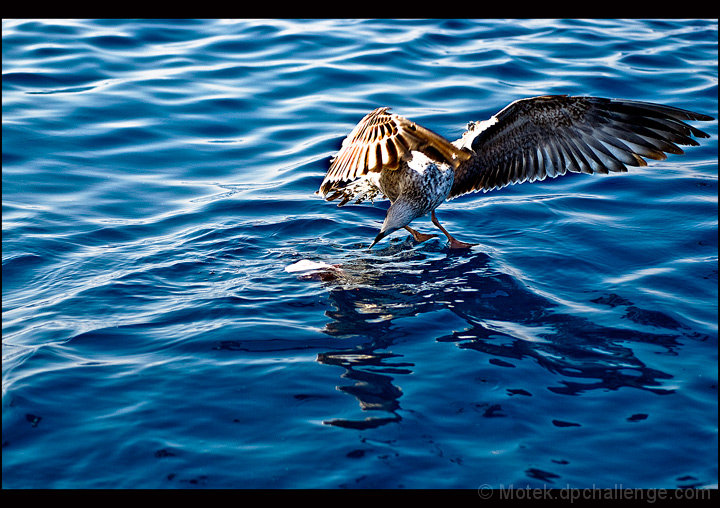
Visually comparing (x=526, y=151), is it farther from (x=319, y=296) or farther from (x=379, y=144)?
(x=319, y=296)

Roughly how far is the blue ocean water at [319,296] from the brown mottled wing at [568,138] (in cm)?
53

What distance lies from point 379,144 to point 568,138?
2.61 metres

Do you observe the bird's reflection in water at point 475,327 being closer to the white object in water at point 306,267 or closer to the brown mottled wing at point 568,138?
the white object in water at point 306,267

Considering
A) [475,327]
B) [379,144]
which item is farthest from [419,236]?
[379,144]

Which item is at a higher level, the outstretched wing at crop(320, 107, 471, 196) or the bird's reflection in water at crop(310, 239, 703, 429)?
the outstretched wing at crop(320, 107, 471, 196)

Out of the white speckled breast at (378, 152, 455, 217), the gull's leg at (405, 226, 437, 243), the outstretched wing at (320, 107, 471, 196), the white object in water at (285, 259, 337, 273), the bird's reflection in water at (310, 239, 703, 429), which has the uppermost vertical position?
the outstretched wing at (320, 107, 471, 196)

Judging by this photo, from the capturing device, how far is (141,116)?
944 centimetres

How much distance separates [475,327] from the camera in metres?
5.46

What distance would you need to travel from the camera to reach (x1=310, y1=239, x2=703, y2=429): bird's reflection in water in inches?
189

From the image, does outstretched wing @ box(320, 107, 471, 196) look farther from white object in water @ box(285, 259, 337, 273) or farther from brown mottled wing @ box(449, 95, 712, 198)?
brown mottled wing @ box(449, 95, 712, 198)

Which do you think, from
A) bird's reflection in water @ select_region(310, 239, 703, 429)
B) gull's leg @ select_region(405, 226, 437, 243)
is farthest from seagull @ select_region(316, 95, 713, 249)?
bird's reflection in water @ select_region(310, 239, 703, 429)

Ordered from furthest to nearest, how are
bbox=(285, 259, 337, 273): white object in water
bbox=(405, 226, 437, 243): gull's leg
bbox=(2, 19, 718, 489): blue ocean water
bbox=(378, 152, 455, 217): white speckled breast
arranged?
bbox=(405, 226, 437, 243): gull's leg < bbox=(378, 152, 455, 217): white speckled breast < bbox=(285, 259, 337, 273): white object in water < bbox=(2, 19, 718, 489): blue ocean water

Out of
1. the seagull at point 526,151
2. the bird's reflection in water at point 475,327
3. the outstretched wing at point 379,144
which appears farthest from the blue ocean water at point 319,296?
the outstretched wing at point 379,144

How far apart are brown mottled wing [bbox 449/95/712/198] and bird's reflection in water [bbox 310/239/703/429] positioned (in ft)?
3.45
